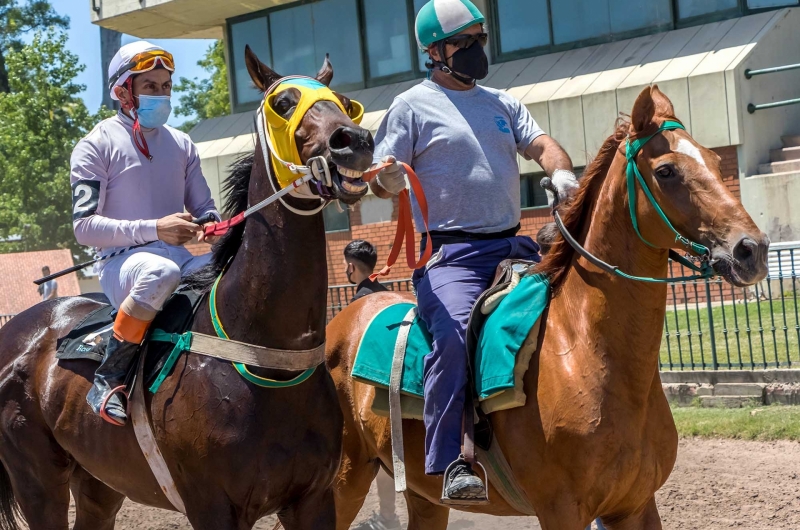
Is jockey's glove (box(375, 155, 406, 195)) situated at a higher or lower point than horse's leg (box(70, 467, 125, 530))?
higher

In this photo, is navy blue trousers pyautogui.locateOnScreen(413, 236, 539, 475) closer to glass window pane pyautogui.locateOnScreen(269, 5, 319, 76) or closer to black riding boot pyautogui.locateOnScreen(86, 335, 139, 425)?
black riding boot pyautogui.locateOnScreen(86, 335, 139, 425)

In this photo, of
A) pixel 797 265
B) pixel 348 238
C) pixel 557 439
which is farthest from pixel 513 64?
pixel 557 439

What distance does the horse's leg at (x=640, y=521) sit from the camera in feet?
14.5

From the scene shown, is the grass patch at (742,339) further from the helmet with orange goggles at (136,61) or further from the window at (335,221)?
the window at (335,221)

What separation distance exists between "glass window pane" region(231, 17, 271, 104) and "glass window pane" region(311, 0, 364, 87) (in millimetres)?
1477

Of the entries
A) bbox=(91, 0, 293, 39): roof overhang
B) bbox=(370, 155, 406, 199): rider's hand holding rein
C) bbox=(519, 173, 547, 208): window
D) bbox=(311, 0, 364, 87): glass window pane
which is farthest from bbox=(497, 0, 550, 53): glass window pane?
bbox=(370, 155, 406, 199): rider's hand holding rein

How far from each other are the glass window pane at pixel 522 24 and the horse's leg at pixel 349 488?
14.4m

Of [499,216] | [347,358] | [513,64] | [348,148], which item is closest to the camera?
[348,148]

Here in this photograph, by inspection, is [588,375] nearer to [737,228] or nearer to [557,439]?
[557,439]

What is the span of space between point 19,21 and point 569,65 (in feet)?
87.5

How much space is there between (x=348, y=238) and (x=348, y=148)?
16599 mm

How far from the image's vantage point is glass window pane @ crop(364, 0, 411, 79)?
2048 centimetres

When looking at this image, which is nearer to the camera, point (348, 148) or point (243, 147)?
point (348, 148)

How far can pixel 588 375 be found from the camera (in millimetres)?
4289
